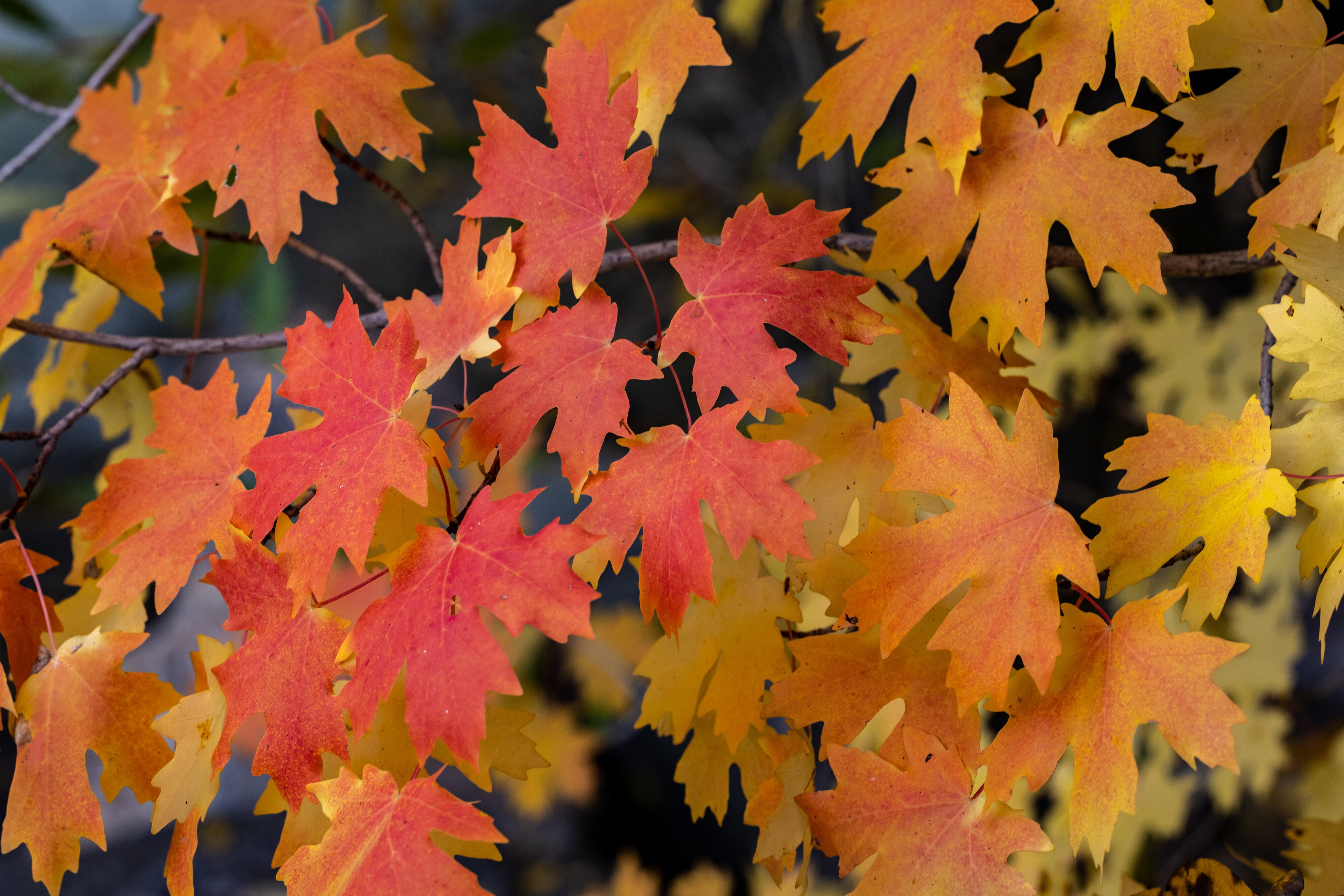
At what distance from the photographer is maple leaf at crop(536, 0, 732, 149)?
0.74 m

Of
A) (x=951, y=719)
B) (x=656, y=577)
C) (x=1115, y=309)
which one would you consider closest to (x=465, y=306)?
(x=656, y=577)

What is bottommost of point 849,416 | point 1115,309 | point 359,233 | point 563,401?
point 1115,309

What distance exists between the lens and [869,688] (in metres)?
0.68

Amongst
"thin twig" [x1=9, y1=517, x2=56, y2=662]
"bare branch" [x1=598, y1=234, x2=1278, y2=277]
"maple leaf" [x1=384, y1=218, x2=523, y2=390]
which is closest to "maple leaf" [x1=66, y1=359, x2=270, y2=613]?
"thin twig" [x1=9, y1=517, x2=56, y2=662]

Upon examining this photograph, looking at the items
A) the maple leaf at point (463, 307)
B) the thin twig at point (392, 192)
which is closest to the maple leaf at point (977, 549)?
the maple leaf at point (463, 307)

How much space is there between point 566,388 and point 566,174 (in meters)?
0.19

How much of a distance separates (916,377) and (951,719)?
1.05 feet

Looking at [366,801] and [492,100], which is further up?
[492,100]

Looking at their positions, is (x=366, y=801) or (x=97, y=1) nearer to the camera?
(x=366, y=801)

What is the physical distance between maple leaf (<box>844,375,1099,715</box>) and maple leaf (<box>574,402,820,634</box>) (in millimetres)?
86

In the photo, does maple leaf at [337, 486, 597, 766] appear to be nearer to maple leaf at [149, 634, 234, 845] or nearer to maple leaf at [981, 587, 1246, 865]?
maple leaf at [149, 634, 234, 845]

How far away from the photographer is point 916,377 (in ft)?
2.56

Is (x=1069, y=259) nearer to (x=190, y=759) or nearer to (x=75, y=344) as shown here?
(x=190, y=759)

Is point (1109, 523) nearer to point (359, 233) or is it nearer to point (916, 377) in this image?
point (916, 377)
